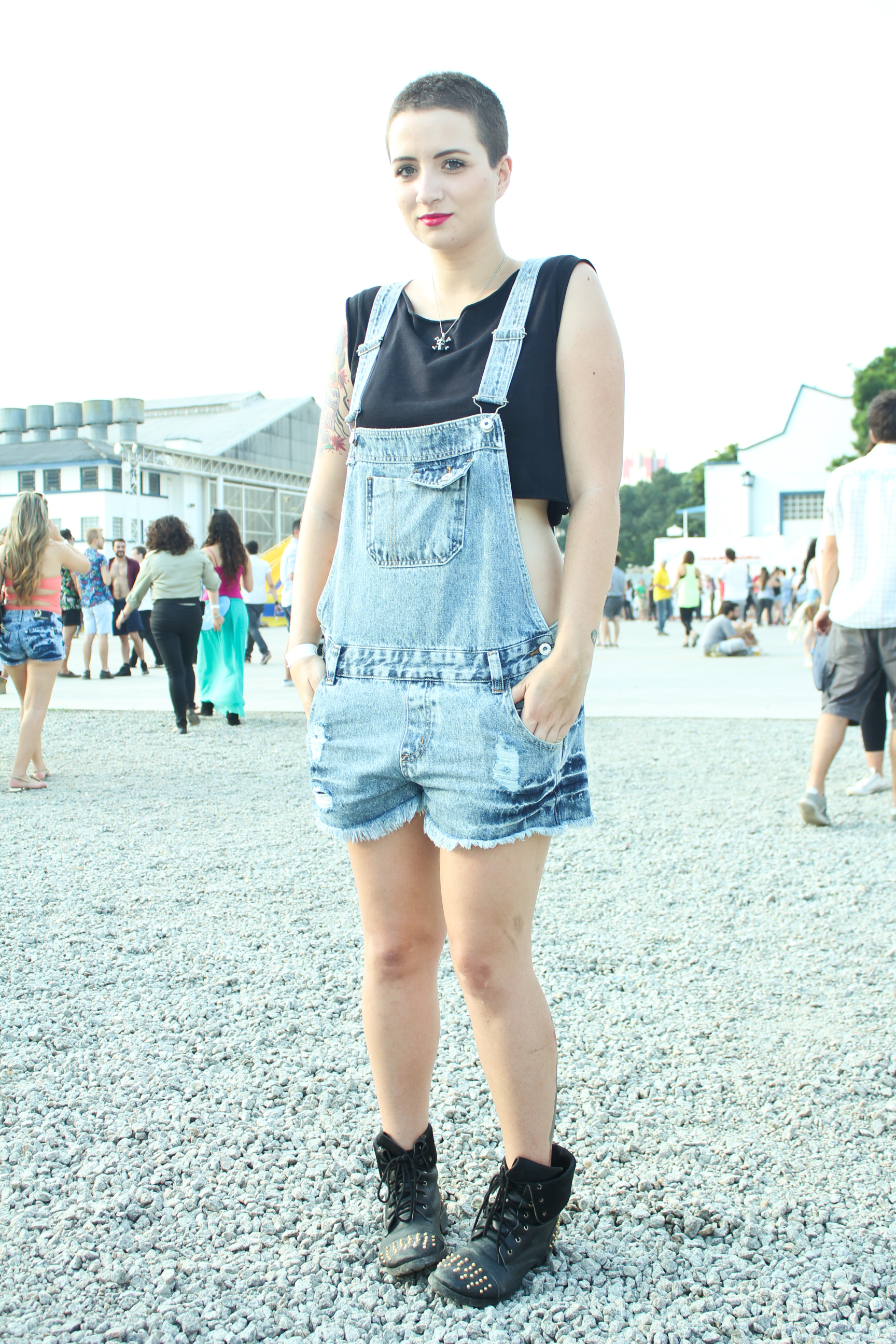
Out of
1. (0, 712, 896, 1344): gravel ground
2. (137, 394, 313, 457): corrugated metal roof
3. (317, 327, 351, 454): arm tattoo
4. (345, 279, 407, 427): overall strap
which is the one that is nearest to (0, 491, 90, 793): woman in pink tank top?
(0, 712, 896, 1344): gravel ground

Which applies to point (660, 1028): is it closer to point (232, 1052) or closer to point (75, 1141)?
point (232, 1052)

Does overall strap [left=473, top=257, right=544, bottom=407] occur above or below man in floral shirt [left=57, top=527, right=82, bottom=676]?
above

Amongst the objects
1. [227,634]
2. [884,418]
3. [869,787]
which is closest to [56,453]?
[227,634]

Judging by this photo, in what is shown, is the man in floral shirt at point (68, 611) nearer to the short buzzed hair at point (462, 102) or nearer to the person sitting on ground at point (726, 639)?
the person sitting on ground at point (726, 639)

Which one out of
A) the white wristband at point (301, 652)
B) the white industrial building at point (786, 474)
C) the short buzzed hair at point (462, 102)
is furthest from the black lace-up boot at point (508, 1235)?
the white industrial building at point (786, 474)

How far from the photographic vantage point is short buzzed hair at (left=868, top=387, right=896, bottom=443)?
201 inches

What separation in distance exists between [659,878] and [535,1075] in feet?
9.09

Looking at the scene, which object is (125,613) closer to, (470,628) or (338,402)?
(338,402)

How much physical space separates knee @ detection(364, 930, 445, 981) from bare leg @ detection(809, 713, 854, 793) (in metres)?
3.73

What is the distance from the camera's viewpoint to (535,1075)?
1865mm

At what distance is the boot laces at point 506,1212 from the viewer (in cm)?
187

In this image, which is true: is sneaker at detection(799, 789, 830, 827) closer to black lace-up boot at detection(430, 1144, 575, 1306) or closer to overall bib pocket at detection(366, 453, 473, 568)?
black lace-up boot at detection(430, 1144, 575, 1306)

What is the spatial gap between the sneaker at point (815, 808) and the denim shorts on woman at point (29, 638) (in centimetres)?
457

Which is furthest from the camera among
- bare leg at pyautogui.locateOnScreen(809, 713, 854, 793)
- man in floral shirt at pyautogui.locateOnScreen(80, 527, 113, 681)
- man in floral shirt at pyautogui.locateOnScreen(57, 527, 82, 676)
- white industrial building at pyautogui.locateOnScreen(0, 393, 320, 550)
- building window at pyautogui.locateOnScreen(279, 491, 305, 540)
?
building window at pyautogui.locateOnScreen(279, 491, 305, 540)
